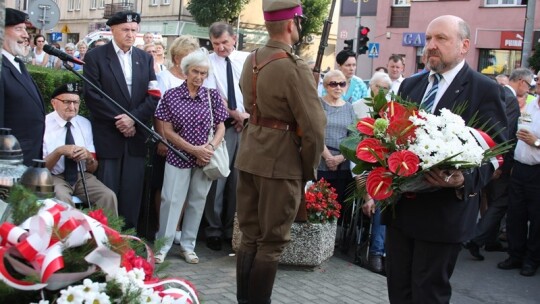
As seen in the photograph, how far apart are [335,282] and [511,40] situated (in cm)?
2454

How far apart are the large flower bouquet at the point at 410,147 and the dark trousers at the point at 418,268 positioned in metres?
0.34

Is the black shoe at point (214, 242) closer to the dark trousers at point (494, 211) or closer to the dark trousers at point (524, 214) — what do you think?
the dark trousers at point (494, 211)

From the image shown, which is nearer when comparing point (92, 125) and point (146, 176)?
point (92, 125)

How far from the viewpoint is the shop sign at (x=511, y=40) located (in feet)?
93.4

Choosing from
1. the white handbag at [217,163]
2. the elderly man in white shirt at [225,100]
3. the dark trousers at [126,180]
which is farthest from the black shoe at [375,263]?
the dark trousers at [126,180]

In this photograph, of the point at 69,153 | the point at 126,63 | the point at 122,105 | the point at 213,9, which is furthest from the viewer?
the point at 213,9

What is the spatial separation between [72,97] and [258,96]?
216cm

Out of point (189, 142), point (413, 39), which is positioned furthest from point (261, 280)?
point (413, 39)

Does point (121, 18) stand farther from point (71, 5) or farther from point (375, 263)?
point (71, 5)

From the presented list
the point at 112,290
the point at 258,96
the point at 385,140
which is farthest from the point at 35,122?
the point at 112,290

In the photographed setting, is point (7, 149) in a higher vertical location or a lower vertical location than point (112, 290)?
higher

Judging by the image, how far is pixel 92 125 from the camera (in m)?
6.64

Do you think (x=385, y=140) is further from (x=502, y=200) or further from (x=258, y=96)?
(x=502, y=200)

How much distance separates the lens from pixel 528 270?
8.05m
